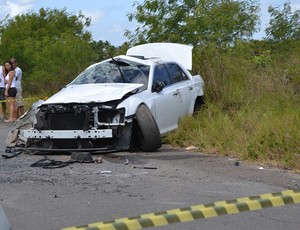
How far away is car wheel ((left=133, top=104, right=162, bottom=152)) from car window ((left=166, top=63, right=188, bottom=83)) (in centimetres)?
181

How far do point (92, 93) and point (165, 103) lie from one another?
150cm

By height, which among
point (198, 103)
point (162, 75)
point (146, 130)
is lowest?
point (146, 130)

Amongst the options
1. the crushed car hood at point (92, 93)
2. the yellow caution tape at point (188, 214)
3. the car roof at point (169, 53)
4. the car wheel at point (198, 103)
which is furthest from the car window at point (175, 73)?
the yellow caution tape at point (188, 214)

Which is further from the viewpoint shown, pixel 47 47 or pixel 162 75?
pixel 47 47

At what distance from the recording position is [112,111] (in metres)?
9.28

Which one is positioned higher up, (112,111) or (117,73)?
(117,73)

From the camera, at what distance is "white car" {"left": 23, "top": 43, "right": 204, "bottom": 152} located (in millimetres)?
9172

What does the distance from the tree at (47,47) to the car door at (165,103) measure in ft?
25.7

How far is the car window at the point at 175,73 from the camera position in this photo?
446 inches

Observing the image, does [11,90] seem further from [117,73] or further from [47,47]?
[47,47]

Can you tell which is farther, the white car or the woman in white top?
the woman in white top

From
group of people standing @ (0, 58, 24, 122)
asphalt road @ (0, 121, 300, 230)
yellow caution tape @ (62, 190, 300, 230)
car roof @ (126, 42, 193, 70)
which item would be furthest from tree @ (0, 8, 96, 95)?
yellow caution tape @ (62, 190, 300, 230)

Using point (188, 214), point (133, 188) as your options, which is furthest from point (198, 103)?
point (188, 214)

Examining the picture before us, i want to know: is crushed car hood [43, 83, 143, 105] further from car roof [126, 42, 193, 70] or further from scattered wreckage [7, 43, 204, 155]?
car roof [126, 42, 193, 70]
